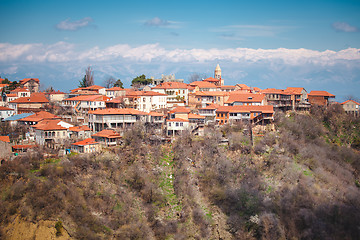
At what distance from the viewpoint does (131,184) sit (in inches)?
1623

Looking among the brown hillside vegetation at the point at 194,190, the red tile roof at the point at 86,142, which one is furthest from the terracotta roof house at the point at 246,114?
the red tile roof at the point at 86,142

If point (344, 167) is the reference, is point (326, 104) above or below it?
above

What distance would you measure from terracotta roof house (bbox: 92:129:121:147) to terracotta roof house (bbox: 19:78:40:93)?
110 feet

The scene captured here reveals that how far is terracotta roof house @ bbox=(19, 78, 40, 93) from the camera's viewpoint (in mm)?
73250

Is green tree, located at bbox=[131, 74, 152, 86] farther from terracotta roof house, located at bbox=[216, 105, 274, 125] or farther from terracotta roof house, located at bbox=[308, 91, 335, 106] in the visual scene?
terracotta roof house, located at bbox=[308, 91, 335, 106]

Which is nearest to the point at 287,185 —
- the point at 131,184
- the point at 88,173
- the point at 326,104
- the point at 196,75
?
the point at 131,184

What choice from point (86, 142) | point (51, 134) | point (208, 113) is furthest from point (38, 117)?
point (208, 113)

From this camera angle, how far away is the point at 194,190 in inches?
1642

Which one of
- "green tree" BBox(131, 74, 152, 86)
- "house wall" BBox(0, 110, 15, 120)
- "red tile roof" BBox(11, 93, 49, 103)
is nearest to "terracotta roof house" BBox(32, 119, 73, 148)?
"house wall" BBox(0, 110, 15, 120)

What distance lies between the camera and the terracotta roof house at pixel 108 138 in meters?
45.5

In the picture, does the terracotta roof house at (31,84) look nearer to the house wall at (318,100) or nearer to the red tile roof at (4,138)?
the red tile roof at (4,138)

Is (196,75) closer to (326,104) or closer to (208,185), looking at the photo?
(326,104)

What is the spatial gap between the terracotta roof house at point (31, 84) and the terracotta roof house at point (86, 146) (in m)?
34.6

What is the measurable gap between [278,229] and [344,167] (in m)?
17.3
